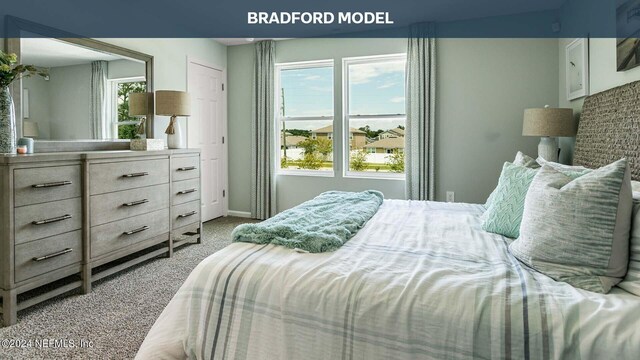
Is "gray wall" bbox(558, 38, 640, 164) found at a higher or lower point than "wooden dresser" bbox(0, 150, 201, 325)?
higher

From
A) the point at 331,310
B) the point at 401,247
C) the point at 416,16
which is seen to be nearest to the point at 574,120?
the point at 416,16

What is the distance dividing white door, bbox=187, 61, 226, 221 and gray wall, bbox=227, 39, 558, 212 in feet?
5.28

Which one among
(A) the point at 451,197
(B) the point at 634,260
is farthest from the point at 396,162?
(B) the point at 634,260

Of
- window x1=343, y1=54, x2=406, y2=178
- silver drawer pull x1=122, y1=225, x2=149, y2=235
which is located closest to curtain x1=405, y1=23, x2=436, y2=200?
window x1=343, y1=54, x2=406, y2=178

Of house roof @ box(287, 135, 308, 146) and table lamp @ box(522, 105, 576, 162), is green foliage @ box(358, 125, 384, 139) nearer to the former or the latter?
house roof @ box(287, 135, 308, 146)

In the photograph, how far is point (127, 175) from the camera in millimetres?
2920

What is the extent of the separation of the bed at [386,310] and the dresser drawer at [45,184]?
1.48 metres

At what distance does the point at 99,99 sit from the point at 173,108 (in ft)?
2.16

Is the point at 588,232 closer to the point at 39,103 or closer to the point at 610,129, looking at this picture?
the point at 610,129

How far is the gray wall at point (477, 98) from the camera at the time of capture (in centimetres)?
399

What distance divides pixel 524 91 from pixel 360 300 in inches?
151

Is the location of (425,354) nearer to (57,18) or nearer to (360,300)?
(360,300)

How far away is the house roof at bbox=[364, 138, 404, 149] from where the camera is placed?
4.63m

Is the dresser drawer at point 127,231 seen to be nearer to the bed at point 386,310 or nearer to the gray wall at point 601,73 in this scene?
the bed at point 386,310
